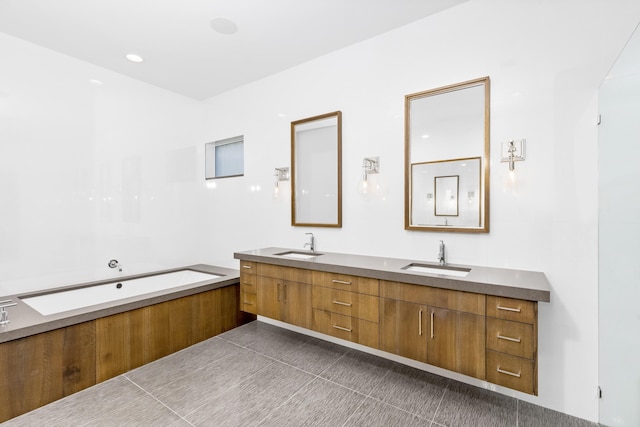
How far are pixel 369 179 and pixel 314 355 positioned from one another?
1755 mm

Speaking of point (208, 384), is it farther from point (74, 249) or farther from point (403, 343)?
→ point (74, 249)

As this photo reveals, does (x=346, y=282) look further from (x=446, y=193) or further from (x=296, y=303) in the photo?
(x=446, y=193)

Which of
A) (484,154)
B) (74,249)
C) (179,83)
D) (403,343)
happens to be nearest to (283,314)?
(403,343)

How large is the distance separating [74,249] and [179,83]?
2337 millimetres

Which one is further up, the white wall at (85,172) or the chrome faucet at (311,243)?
the white wall at (85,172)

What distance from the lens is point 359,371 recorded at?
2.50 metres

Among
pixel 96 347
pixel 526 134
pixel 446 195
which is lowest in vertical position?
pixel 96 347

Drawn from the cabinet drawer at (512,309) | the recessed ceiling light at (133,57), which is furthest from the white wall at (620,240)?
the recessed ceiling light at (133,57)

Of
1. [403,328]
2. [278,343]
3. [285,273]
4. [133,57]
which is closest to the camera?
[403,328]

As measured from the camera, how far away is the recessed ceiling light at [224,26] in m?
2.55

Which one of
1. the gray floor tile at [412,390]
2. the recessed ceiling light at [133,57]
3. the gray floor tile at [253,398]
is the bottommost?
the gray floor tile at [253,398]

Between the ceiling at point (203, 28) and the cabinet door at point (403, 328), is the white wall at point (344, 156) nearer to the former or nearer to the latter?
the ceiling at point (203, 28)

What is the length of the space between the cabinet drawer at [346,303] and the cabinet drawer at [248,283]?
2.50ft

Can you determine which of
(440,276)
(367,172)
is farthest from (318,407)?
(367,172)
